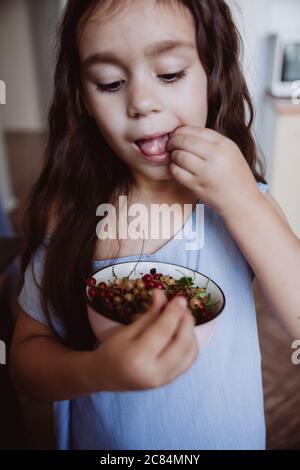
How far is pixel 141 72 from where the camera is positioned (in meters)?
0.30

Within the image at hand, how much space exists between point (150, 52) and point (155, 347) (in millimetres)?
210

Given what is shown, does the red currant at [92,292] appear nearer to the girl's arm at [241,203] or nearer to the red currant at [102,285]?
the red currant at [102,285]

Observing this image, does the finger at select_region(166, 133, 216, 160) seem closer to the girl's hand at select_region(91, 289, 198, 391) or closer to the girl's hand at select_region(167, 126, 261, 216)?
the girl's hand at select_region(167, 126, 261, 216)

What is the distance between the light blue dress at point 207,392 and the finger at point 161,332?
17 centimetres

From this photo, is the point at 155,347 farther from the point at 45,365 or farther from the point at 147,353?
the point at 45,365

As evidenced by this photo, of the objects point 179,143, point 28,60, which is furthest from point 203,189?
point 28,60

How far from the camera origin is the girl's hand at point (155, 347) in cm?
22

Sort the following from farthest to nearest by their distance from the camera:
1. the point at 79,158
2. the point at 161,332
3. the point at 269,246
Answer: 1. the point at 79,158
2. the point at 269,246
3. the point at 161,332

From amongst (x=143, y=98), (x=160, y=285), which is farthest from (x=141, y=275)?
(x=143, y=98)

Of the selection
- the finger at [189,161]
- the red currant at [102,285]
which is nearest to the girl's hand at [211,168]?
the finger at [189,161]

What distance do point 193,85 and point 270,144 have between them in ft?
1.39

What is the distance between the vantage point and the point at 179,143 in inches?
12.4

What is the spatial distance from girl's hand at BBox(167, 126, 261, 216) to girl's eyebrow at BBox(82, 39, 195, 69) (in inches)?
2.4

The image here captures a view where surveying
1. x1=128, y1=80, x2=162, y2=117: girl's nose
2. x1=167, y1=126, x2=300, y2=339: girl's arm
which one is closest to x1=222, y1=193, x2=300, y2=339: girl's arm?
x1=167, y1=126, x2=300, y2=339: girl's arm
